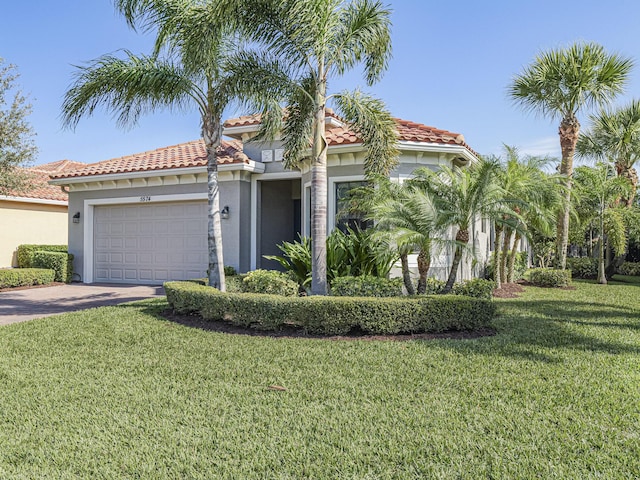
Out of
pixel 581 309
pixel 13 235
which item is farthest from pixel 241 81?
pixel 13 235

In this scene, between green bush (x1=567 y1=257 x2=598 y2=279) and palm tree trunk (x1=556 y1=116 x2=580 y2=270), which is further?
green bush (x1=567 y1=257 x2=598 y2=279)

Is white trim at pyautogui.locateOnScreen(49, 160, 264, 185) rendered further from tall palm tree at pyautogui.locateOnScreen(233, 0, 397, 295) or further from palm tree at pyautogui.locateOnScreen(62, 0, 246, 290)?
palm tree at pyautogui.locateOnScreen(62, 0, 246, 290)

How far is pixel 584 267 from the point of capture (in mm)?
18328

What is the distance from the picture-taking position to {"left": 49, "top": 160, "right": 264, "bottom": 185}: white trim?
13195 millimetres

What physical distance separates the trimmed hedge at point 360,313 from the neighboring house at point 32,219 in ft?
45.7

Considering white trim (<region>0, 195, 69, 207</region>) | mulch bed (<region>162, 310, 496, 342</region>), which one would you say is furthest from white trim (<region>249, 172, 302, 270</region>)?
white trim (<region>0, 195, 69, 207</region>)

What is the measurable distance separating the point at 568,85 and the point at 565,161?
8.11 ft

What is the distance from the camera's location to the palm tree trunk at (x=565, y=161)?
14.7 meters

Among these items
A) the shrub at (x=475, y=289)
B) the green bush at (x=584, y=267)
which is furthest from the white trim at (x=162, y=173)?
the green bush at (x=584, y=267)

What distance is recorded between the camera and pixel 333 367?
548 cm

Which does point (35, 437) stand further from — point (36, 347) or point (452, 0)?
point (452, 0)

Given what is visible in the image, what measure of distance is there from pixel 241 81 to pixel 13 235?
15.1 metres

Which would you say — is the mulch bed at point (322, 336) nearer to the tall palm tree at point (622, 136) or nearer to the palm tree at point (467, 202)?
the palm tree at point (467, 202)

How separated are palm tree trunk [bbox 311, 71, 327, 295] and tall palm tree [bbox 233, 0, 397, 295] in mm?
19
